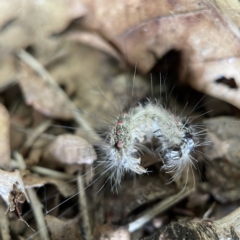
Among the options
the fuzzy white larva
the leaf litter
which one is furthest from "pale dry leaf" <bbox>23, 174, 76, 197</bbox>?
the fuzzy white larva

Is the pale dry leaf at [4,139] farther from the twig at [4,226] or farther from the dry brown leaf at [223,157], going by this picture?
the dry brown leaf at [223,157]

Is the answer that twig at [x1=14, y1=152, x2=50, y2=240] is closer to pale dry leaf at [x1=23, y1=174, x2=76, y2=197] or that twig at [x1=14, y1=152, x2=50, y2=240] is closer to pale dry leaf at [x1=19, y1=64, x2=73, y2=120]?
pale dry leaf at [x1=23, y1=174, x2=76, y2=197]

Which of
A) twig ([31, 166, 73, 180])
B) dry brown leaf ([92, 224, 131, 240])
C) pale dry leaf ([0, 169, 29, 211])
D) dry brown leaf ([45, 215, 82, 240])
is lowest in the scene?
dry brown leaf ([45, 215, 82, 240])

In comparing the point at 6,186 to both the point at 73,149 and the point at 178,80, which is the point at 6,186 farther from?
the point at 178,80

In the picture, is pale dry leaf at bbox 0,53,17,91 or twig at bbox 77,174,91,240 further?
pale dry leaf at bbox 0,53,17,91

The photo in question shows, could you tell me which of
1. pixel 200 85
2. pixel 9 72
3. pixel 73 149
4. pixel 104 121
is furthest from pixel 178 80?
pixel 9 72

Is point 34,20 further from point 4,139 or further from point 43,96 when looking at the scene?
point 4,139
